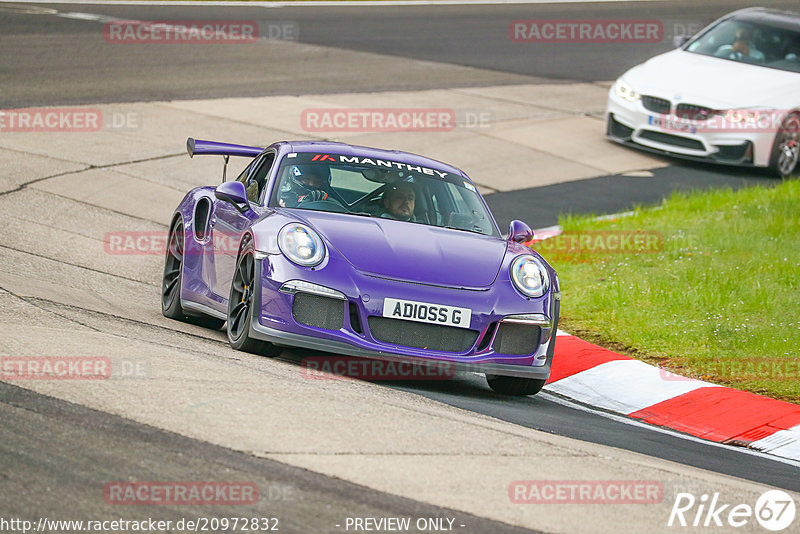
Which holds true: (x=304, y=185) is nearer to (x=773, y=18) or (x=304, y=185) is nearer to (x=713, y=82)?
(x=713, y=82)

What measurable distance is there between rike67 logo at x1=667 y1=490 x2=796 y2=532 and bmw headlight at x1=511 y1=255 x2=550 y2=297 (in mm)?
2269

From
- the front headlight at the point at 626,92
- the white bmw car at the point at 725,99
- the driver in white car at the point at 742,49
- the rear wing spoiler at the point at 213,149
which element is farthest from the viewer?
the driver in white car at the point at 742,49

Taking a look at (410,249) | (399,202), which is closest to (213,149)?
(399,202)

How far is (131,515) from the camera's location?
4.45 metres

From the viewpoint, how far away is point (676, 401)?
802cm

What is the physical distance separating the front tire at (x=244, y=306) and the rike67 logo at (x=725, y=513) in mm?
2873

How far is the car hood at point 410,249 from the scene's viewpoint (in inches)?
285

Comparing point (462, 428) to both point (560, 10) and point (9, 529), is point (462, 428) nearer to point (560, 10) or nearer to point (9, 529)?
point (9, 529)

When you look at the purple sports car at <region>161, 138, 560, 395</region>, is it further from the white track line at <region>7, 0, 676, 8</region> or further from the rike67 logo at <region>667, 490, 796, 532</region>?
the white track line at <region>7, 0, 676, 8</region>

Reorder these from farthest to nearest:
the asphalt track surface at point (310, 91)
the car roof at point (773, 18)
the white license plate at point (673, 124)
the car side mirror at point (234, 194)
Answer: the car roof at point (773, 18) → the white license plate at point (673, 124) → the car side mirror at point (234, 194) → the asphalt track surface at point (310, 91)

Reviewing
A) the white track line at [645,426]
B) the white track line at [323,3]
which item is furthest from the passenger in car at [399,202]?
the white track line at [323,3]

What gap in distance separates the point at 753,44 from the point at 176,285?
1143cm

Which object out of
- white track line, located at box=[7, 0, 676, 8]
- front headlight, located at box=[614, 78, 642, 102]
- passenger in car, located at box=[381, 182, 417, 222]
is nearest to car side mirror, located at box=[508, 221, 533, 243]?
passenger in car, located at box=[381, 182, 417, 222]

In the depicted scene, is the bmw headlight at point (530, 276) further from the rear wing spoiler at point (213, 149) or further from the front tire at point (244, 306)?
the rear wing spoiler at point (213, 149)
